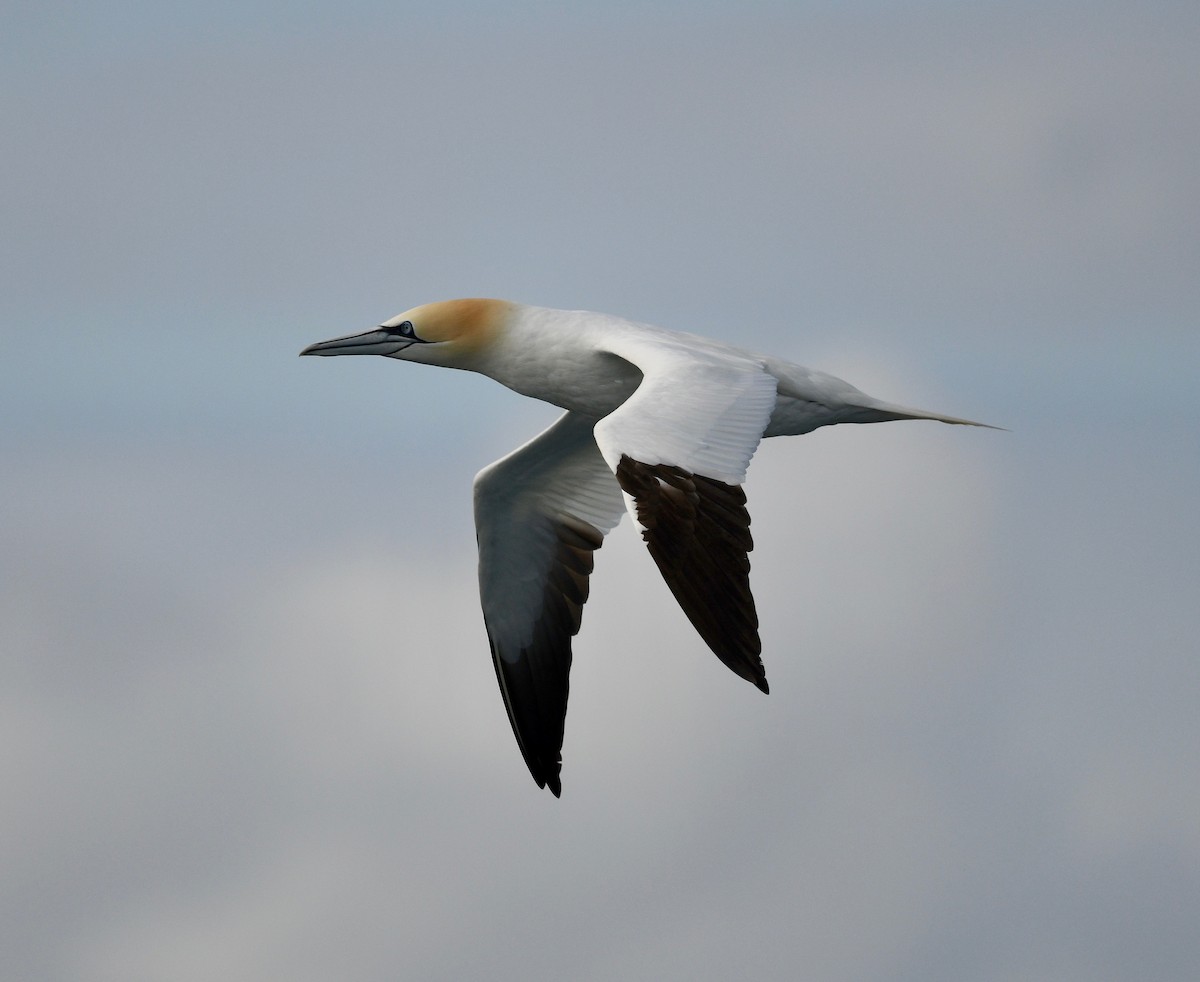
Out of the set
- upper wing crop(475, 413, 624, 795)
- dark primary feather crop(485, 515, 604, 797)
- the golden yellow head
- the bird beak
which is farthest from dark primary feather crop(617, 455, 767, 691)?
dark primary feather crop(485, 515, 604, 797)

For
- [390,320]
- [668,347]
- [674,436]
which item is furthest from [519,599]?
[674,436]

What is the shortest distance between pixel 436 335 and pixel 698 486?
13.2 feet

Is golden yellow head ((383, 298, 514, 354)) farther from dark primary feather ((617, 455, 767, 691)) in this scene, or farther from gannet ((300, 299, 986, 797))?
dark primary feather ((617, 455, 767, 691))

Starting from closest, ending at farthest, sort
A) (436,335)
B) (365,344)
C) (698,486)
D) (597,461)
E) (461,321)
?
(698,486) < (461,321) < (436,335) < (365,344) < (597,461)

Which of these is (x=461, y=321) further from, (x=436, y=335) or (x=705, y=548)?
(x=705, y=548)

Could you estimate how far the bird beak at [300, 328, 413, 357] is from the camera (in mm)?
14055

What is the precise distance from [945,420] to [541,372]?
314cm

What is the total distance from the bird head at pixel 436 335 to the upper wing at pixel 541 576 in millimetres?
1716

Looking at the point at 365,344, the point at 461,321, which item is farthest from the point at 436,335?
the point at 365,344

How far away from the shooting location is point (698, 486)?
10461 millimetres

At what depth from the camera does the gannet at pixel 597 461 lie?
10273mm

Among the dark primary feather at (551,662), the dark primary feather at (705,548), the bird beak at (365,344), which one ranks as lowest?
the dark primary feather at (551,662)

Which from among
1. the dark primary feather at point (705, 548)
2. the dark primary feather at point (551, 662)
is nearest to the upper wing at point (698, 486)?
the dark primary feather at point (705, 548)

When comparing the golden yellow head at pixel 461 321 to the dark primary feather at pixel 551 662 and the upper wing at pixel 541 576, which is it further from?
the dark primary feather at pixel 551 662
